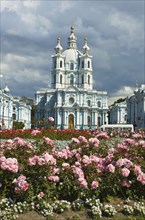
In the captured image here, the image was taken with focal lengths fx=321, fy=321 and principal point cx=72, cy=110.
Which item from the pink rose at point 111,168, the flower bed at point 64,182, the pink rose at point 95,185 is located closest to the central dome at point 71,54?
the flower bed at point 64,182

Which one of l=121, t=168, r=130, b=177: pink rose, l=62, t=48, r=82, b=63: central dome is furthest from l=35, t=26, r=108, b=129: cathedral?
l=121, t=168, r=130, b=177: pink rose

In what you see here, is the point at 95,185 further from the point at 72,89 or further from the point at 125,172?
the point at 72,89

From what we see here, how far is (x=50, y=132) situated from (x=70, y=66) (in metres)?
64.1

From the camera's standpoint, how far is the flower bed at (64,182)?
6.80 m

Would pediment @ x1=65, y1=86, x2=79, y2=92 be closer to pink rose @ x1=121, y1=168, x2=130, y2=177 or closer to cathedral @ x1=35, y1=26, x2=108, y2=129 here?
cathedral @ x1=35, y1=26, x2=108, y2=129

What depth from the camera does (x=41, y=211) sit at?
6664 millimetres

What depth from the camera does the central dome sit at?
82.2 metres

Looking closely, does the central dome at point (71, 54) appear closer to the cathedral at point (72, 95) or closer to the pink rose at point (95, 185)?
the cathedral at point (72, 95)

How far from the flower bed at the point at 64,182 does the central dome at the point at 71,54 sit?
2965 inches

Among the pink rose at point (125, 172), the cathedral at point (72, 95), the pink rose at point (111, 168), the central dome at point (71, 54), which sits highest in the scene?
the central dome at point (71, 54)

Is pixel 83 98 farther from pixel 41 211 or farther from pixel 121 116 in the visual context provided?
pixel 41 211

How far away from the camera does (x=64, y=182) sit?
24.0 ft

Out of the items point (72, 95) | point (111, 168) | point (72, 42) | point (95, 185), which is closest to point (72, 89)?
point (72, 95)

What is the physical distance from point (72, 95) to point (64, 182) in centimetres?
6870
